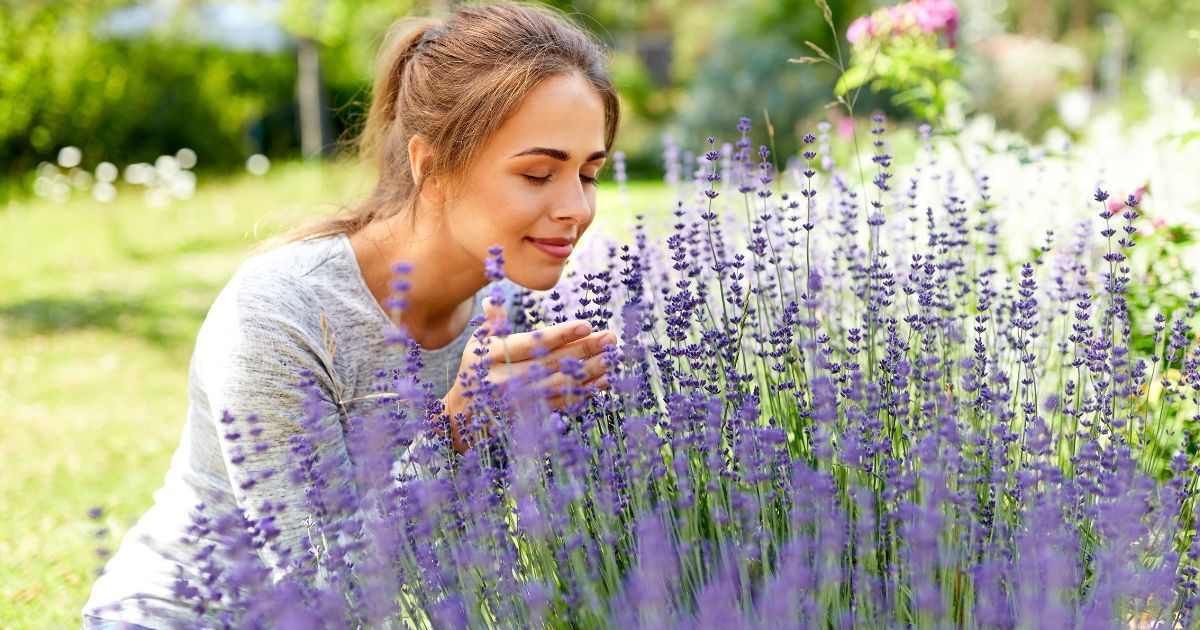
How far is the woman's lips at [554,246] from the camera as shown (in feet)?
6.97

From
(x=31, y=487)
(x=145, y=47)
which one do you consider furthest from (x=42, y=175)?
(x=31, y=487)

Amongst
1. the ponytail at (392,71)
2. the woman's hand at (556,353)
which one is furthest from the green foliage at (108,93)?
the woman's hand at (556,353)

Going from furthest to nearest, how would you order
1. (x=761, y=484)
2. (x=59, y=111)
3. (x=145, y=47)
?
(x=145, y=47), (x=59, y=111), (x=761, y=484)

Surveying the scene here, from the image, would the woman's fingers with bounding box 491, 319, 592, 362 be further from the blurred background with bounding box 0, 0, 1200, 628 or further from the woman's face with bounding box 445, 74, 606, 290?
the blurred background with bounding box 0, 0, 1200, 628

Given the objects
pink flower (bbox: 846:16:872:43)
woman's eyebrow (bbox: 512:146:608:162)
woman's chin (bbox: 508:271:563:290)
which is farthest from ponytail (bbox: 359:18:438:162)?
pink flower (bbox: 846:16:872:43)

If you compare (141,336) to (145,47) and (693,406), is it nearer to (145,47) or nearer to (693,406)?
(693,406)

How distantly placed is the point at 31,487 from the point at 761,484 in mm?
3712

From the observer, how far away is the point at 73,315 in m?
7.26

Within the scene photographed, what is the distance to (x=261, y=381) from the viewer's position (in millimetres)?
2049

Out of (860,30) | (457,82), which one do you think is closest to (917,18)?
(860,30)

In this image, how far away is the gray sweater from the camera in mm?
2020

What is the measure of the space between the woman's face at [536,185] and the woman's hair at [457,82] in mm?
47

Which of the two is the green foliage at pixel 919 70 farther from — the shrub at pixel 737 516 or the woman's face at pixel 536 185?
the shrub at pixel 737 516

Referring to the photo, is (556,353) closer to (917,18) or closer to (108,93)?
(917,18)
